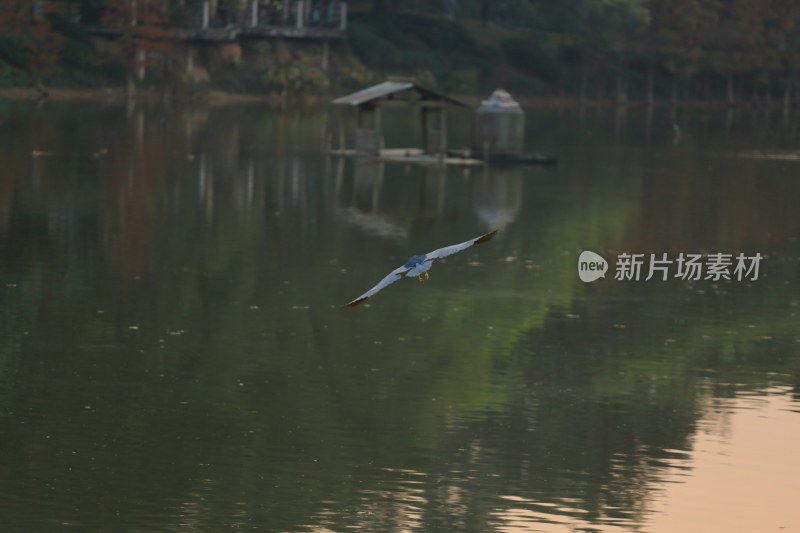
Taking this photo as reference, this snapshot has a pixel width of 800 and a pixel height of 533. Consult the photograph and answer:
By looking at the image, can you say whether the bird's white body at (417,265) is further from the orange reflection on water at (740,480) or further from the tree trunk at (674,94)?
the tree trunk at (674,94)

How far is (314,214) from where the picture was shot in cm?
4844

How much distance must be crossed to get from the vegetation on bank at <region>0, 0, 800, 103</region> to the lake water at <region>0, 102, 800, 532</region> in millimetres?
47666

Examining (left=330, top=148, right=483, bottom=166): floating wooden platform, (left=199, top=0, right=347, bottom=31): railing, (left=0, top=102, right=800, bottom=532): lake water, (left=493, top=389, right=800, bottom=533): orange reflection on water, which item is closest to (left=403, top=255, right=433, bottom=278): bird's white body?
(left=0, top=102, right=800, bottom=532): lake water

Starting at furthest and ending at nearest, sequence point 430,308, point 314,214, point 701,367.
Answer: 1. point 314,214
2. point 430,308
3. point 701,367

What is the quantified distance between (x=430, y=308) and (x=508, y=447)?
10.9m

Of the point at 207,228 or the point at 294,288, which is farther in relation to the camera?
the point at 207,228

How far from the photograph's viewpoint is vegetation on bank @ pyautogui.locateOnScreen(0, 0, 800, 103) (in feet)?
336

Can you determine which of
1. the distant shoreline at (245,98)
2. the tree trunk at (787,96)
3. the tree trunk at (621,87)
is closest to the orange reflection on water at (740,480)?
the distant shoreline at (245,98)

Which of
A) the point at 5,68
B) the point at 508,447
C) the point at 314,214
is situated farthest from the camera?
the point at 5,68

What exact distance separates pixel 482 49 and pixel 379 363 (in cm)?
10375

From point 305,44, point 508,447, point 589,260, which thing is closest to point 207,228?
point 589,260

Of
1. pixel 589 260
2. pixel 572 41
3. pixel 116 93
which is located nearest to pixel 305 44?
pixel 116 93

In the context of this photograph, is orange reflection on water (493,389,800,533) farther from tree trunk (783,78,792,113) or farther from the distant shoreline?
tree trunk (783,78,792,113)

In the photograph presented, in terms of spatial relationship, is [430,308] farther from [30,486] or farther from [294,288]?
[30,486]
